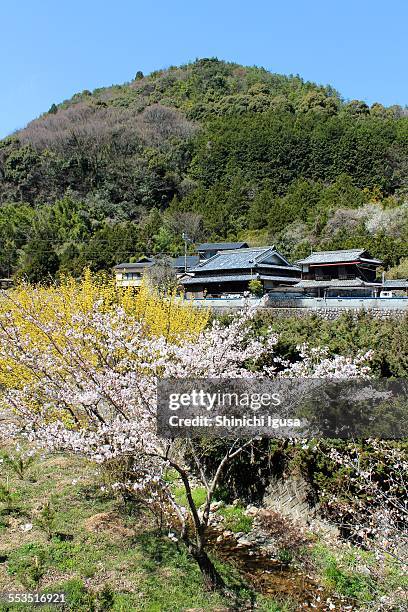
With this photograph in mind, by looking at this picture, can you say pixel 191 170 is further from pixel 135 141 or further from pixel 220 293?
pixel 220 293

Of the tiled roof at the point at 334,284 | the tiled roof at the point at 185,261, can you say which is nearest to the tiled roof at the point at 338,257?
the tiled roof at the point at 334,284

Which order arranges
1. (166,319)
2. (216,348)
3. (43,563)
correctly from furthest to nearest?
(166,319), (216,348), (43,563)

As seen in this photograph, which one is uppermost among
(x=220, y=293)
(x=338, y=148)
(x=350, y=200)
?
(x=338, y=148)

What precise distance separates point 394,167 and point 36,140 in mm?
57620

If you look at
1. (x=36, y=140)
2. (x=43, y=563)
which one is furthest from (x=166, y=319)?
(x=36, y=140)

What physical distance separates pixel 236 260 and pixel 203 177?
41085mm

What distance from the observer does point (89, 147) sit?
72.6 meters

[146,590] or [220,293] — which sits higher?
[220,293]

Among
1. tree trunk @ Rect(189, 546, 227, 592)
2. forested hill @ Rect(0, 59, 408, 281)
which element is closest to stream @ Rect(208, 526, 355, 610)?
tree trunk @ Rect(189, 546, 227, 592)

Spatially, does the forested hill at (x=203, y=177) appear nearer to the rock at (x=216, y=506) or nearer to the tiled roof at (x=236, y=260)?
the tiled roof at (x=236, y=260)

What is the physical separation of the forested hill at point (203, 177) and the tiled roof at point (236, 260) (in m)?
9.98

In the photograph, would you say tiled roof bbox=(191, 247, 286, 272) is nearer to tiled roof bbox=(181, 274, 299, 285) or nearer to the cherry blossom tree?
tiled roof bbox=(181, 274, 299, 285)

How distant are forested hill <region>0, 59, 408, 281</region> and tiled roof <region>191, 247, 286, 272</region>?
9977 millimetres

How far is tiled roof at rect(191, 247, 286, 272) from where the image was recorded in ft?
106
